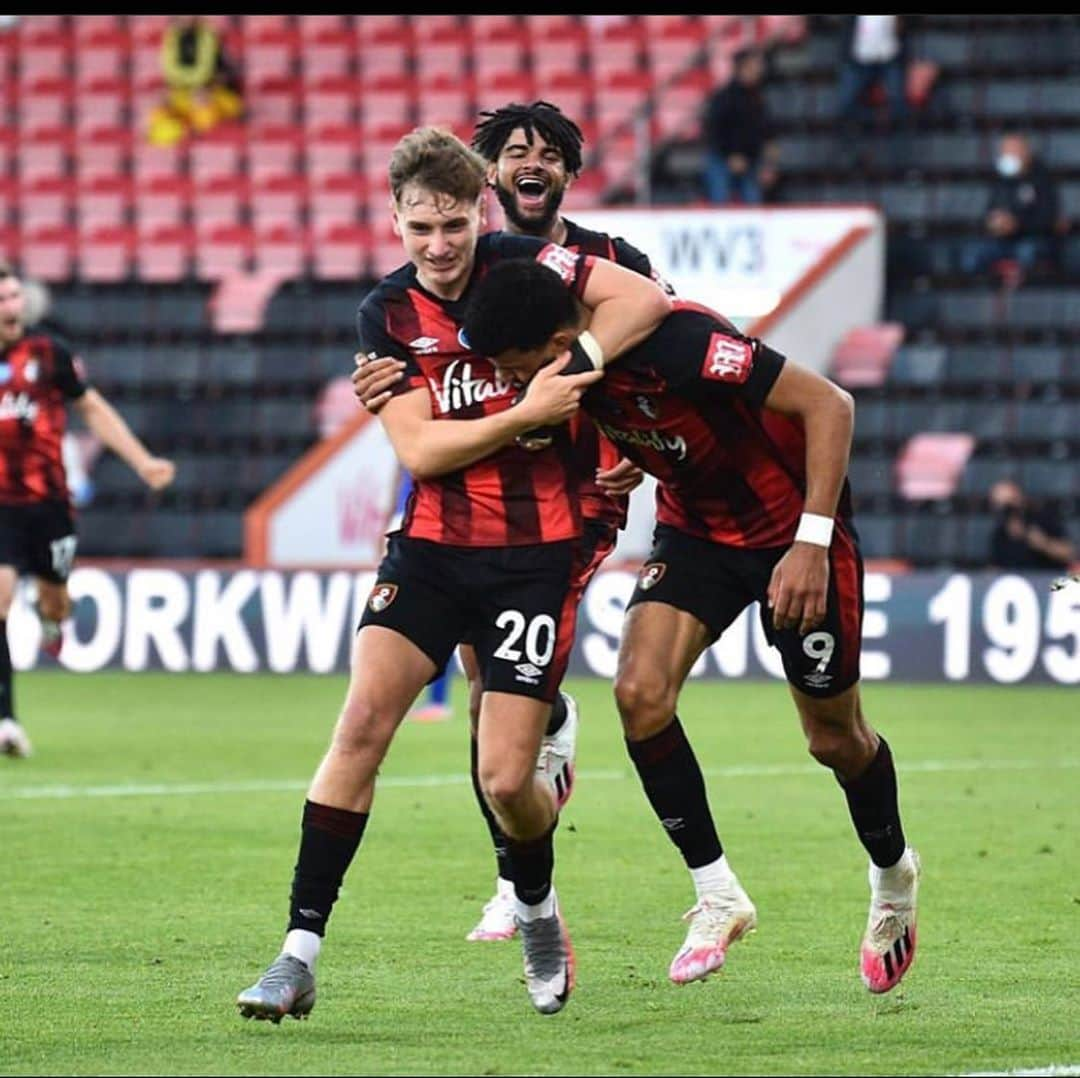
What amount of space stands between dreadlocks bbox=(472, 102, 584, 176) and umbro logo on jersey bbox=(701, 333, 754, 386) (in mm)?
1791

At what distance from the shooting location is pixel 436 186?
6.34 m

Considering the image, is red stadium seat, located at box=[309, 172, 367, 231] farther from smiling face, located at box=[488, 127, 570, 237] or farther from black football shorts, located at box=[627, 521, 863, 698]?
black football shorts, located at box=[627, 521, 863, 698]

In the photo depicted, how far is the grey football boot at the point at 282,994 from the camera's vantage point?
595cm

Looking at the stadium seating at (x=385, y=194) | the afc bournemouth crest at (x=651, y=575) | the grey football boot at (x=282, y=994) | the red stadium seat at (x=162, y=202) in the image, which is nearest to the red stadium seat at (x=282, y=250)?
the stadium seating at (x=385, y=194)

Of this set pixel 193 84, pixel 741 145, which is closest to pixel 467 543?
pixel 741 145

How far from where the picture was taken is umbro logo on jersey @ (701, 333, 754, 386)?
21.4ft

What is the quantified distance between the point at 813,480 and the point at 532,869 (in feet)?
3.91

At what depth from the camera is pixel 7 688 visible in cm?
1315

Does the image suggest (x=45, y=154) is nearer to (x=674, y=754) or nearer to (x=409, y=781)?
(x=409, y=781)

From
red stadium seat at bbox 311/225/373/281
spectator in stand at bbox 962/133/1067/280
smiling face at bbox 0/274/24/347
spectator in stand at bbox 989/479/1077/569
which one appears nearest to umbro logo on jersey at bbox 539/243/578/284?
smiling face at bbox 0/274/24/347

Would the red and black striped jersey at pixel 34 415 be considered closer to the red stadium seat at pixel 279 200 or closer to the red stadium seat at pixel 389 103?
the red stadium seat at pixel 279 200

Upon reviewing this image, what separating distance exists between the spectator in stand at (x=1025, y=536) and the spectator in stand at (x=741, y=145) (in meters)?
4.54

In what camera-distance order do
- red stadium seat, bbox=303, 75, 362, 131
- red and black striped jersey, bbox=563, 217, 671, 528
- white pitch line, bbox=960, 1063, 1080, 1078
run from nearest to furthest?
white pitch line, bbox=960, 1063, 1080, 1078 < red and black striped jersey, bbox=563, 217, 671, 528 < red stadium seat, bbox=303, 75, 362, 131

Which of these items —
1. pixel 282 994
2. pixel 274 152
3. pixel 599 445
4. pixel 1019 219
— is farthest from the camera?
pixel 274 152
